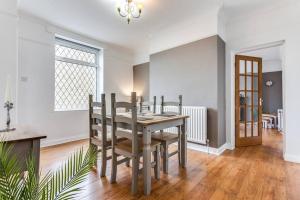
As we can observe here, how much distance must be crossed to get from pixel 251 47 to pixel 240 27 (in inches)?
18.6

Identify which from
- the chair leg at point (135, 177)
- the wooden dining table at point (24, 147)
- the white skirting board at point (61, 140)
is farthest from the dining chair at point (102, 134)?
the white skirting board at point (61, 140)

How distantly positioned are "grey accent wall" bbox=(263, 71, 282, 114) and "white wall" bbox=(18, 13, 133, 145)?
6.48m

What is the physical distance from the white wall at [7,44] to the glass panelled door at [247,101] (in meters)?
3.87

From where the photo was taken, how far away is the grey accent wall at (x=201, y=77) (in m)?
3.11

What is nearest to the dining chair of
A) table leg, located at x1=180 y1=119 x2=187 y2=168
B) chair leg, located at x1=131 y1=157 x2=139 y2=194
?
chair leg, located at x1=131 y1=157 x2=139 y2=194

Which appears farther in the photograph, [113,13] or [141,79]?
[141,79]

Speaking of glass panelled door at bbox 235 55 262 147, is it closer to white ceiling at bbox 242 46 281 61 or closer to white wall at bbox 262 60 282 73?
white ceiling at bbox 242 46 281 61

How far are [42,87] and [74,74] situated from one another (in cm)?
88

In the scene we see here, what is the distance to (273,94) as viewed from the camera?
634 cm

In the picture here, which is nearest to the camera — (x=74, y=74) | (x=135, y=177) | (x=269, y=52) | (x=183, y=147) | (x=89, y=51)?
(x=135, y=177)

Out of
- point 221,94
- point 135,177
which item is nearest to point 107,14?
point 221,94

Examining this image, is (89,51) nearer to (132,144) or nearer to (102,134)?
(102,134)

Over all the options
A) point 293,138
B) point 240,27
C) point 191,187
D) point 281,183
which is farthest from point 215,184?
point 240,27

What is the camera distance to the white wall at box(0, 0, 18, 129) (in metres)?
2.22
